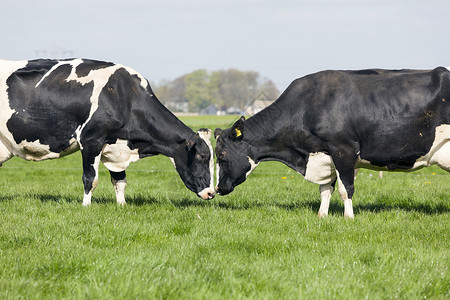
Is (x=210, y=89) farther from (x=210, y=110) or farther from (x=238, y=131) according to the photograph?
(x=238, y=131)

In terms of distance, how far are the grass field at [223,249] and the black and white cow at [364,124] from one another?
29.5 inches

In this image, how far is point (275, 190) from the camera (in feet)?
36.2

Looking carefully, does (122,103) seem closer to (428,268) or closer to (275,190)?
(275,190)

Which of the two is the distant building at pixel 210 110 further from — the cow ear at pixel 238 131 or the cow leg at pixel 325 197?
the cow leg at pixel 325 197

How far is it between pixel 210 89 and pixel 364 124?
123 meters

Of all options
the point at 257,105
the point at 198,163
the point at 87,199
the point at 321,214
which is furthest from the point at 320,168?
the point at 257,105

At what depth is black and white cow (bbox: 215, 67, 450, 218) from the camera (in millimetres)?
7824

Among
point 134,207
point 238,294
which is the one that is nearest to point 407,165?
point 134,207

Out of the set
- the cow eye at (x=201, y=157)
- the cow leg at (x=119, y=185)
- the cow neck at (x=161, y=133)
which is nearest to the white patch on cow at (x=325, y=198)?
the cow eye at (x=201, y=157)

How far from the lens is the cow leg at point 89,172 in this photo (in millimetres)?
8586

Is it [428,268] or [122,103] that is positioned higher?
[122,103]

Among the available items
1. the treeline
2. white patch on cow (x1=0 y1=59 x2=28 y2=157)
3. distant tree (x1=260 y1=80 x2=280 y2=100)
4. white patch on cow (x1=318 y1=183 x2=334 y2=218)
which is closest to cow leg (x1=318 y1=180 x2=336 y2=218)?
white patch on cow (x1=318 y1=183 x2=334 y2=218)

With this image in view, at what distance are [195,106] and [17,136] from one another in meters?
112

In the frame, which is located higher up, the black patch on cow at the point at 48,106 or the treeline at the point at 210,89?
the black patch on cow at the point at 48,106
